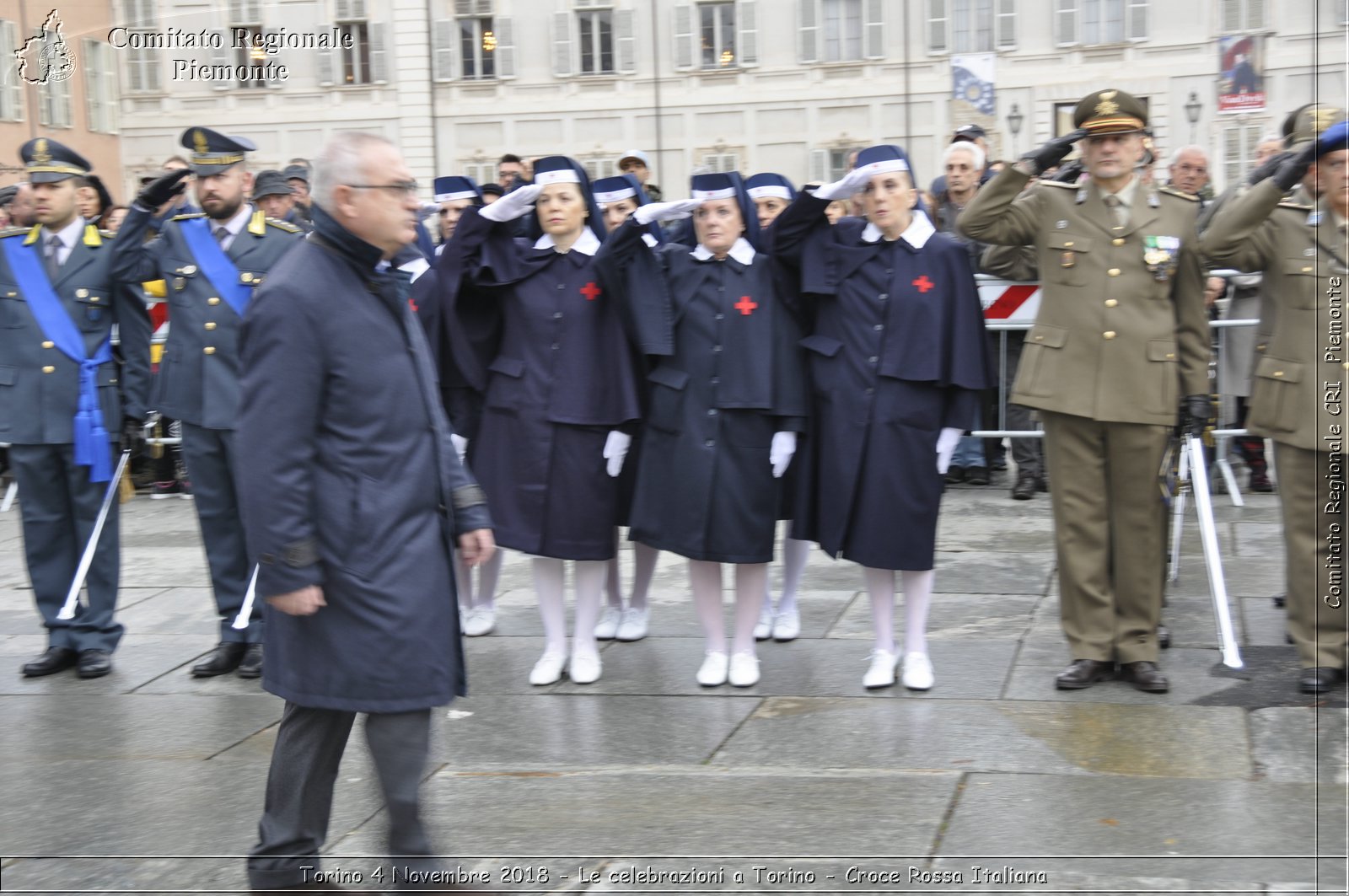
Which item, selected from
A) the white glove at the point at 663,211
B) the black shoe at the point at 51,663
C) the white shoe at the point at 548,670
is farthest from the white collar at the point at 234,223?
the white shoe at the point at 548,670

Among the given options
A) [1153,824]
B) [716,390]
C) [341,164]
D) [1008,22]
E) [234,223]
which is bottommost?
[1153,824]

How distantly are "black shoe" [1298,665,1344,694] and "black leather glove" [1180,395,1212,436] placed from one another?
989 mm

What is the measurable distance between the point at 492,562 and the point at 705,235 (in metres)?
2.06

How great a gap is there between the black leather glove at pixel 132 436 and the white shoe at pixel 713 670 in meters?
2.75

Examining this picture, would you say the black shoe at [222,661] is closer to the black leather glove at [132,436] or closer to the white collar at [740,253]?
the black leather glove at [132,436]

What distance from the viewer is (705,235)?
616 centimetres

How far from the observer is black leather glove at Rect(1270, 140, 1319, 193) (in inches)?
214

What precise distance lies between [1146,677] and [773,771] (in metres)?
1.67

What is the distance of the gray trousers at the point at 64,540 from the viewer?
6.83 metres

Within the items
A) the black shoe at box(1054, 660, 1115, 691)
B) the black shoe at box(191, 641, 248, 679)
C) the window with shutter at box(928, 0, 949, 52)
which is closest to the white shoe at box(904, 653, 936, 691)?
the black shoe at box(1054, 660, 1115, 691)

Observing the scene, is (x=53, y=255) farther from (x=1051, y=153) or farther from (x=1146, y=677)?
(x=1146, y=677)

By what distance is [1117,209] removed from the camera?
19.2 feet

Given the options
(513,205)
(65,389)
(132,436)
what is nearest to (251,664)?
(132,436)

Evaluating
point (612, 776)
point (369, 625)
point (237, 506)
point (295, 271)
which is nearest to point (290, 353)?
point (295, 271)
